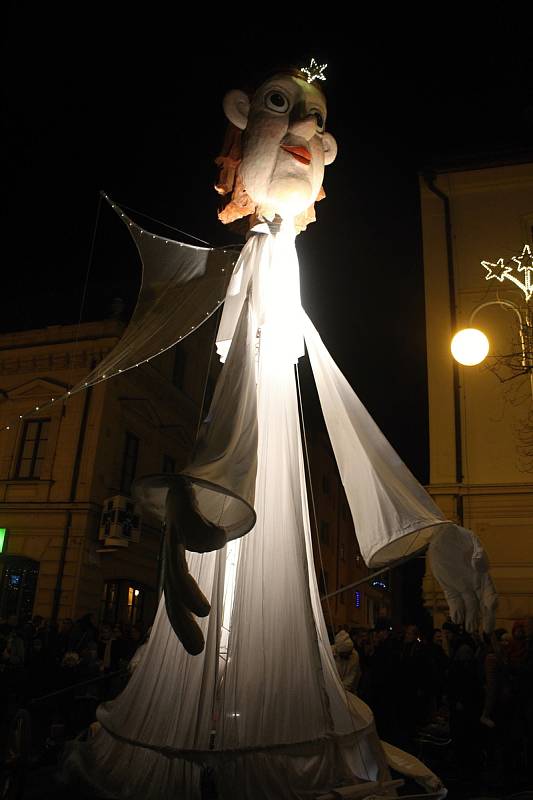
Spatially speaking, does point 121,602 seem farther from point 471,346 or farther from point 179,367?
point 471,346

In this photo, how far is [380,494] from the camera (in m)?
4.20

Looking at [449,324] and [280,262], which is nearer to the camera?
[280,262]

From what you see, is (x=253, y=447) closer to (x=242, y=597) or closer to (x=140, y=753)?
(x=242, y=597)

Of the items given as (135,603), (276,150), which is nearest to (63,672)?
(276,150)

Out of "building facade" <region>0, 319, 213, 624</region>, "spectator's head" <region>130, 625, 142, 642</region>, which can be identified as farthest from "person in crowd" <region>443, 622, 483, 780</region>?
"building facade" <region>0, 319, 213, 624</region>

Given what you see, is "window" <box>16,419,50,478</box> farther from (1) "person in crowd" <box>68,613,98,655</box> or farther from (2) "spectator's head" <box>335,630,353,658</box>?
(2) "spectator's head" <box>335,630,353,658</box>

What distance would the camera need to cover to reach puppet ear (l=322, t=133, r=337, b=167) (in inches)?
198

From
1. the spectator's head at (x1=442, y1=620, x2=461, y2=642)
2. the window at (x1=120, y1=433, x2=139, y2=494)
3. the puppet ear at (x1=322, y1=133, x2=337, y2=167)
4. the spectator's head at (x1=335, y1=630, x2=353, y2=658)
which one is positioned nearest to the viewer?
the puppet ear at (x1=322, y1=133, x2=337, y2=167)

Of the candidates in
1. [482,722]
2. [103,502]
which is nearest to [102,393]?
[103,502]

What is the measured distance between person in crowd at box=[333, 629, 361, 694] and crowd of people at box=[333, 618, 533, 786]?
3cm

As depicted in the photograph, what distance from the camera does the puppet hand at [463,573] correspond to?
402cm

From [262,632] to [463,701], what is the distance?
3.40 meters

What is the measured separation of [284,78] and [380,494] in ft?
9.79

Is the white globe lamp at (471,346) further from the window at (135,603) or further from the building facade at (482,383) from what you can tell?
the window at (135,603)
